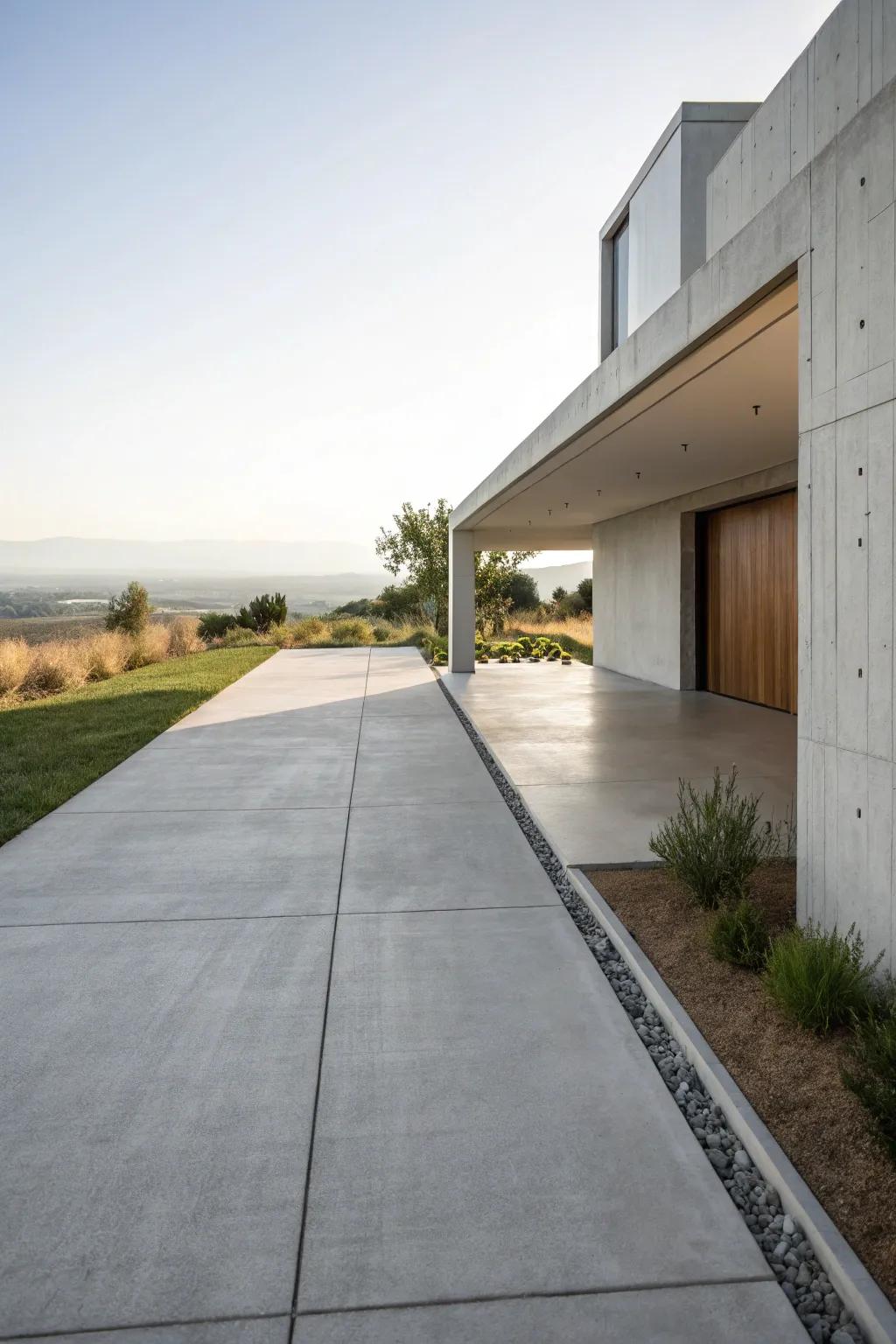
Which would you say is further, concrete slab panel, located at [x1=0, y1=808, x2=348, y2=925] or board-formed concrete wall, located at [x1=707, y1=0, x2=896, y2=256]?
board-formed concrete wall, located at [x1=707, y1=0, x2=896, y2=256]

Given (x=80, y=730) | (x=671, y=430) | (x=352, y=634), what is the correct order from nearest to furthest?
(x=671, y=430), (x=80, y=730), (x=352, y=634)

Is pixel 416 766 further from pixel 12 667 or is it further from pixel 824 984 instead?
pixel 12 667

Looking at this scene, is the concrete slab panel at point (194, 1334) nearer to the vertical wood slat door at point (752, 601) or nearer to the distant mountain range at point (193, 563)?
the vertical wood slat door at point (752, 601)

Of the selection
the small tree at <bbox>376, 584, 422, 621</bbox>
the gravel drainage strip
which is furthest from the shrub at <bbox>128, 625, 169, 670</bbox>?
the gravel drainage strip

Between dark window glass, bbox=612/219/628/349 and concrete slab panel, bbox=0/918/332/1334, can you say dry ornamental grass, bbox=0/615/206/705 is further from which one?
concrete slab panel, bbox=0/918/332/1334

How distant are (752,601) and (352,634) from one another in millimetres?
16582

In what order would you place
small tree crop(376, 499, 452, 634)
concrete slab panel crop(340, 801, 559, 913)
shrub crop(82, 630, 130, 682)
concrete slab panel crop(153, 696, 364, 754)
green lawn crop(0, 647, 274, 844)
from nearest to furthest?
concrete slab panel crop(340, 801, 559, 913), green lawn crop(0, 647, 274, 844), concrete slab panel crop(153, 696, 364, 754), shrub crop(82, 630, 130, 682), small tree crop(376, 499, 452, 634)

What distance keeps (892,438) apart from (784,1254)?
233cm

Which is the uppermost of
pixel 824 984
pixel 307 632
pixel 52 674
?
pixel 307 632

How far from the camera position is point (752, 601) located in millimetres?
11227

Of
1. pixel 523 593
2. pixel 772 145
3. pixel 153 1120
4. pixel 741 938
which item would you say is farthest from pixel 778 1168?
pixel 523 593

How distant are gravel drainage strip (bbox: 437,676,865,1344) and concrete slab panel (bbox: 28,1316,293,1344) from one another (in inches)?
42.0

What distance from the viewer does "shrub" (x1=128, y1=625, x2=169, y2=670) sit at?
61.3ft

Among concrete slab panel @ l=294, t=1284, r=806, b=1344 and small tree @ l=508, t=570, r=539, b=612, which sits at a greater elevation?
small tree @ l=508, t=570, r=539, b=612
